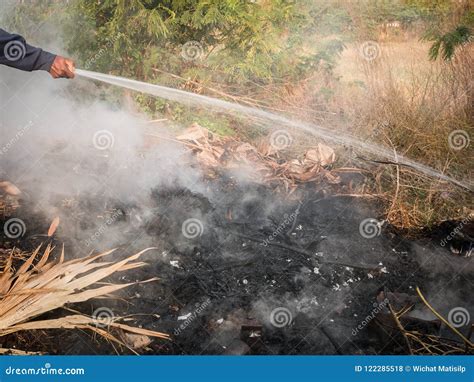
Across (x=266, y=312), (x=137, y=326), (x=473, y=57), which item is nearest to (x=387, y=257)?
(x=266, y=312)

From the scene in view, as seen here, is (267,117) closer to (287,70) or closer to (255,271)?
(287,70)

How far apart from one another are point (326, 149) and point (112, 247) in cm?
317

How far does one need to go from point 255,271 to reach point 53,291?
1757 mm

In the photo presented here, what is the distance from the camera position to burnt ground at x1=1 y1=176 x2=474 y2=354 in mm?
3271

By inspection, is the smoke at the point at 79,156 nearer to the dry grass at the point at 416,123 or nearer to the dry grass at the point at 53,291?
the dry grass at the point at 53,291

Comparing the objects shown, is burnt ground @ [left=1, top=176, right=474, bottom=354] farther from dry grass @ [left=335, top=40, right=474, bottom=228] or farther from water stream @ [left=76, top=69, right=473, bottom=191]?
water stream @ [left=76, top=69, right=473, bottom=191]

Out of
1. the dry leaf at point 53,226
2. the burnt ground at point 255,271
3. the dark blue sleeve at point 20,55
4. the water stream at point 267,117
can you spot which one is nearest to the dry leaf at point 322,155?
the water stream at point 267,117

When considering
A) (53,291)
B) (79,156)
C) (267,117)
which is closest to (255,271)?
(53,291)

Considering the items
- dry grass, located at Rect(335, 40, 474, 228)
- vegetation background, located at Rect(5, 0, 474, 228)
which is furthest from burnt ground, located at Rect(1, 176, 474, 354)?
vegetation background, located at Rect(5, 0, 474, 228)

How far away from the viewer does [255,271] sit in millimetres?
3854

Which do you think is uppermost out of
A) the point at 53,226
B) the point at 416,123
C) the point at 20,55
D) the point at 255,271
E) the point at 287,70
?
the point at 20,55
